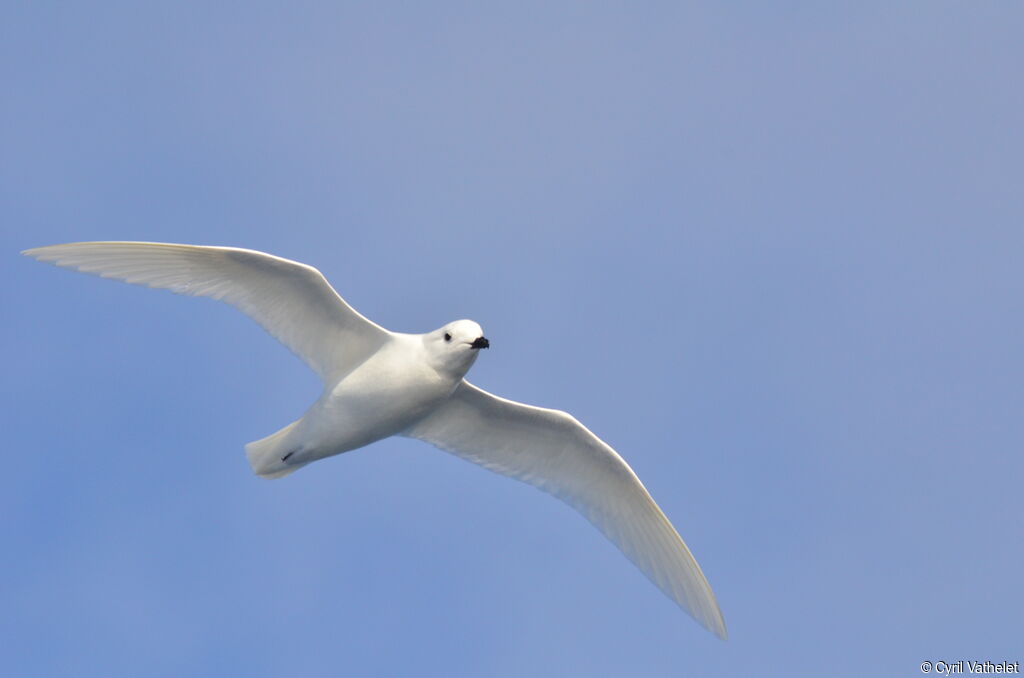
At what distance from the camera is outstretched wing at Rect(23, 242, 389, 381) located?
19.0 metres

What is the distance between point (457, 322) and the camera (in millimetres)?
18891

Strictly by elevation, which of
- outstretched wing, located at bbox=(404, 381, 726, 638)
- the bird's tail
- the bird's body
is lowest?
the bird's tail

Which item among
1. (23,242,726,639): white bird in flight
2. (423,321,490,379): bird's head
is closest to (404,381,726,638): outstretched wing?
(23,242,726,639): white bird in flight

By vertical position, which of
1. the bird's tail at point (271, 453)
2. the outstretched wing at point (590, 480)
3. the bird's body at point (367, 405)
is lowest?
the bird's tail at point (271, 453)

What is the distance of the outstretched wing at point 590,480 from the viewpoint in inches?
813

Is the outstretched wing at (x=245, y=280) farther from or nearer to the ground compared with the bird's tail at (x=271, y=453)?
farther from the ground

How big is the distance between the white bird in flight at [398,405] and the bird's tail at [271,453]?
0.9 inches

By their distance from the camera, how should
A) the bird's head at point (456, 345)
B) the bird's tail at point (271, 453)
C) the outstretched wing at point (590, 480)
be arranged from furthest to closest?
the outstretched wing at point (590, 480)
the bird's tail at point (271, 453)
the bird's head at point (456, 345)

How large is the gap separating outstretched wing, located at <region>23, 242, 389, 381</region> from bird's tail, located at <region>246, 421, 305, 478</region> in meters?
1.48

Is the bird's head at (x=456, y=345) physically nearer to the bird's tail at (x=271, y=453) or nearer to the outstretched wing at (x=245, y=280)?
the outstretched wing at (x=245, y=280)

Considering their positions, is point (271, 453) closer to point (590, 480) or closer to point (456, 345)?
point (456, 345)

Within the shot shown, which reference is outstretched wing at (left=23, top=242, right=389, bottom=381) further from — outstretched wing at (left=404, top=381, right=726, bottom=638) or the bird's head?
outstretched wing at (left=404, top=381, right=726, bottom=638)

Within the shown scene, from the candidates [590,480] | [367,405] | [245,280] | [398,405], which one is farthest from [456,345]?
[590,480]

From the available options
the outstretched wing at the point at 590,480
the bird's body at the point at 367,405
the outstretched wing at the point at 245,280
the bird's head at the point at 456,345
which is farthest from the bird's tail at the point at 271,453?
the bird's head at the point at 456,345
